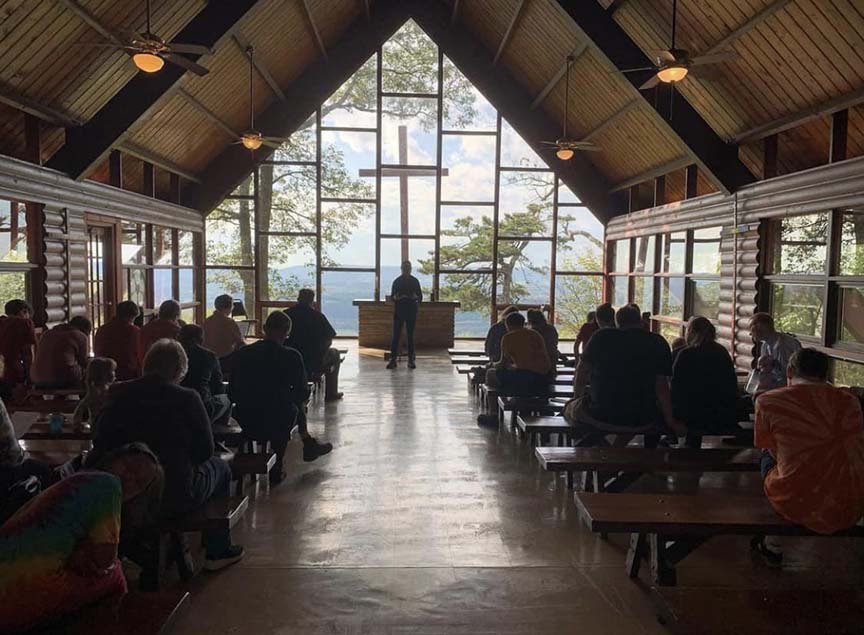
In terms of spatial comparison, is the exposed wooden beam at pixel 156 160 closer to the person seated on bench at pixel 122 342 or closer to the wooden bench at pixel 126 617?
the person seated on bench at pixel 122 342

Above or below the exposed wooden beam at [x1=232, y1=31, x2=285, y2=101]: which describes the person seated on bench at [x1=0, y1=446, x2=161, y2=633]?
below

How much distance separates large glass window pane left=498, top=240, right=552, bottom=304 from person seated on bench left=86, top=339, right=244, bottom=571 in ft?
38.2

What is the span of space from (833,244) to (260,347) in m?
6.14

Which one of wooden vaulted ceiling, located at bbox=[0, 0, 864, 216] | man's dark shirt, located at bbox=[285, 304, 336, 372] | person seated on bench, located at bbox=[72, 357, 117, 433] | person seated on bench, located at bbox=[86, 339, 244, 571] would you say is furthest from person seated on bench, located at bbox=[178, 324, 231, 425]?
wooden vaulted ceiling, located at bbox=[0, 0, 864, 216]

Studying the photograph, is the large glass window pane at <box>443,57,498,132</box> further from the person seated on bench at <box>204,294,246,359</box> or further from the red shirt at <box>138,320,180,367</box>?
the red shirt at <box>138,320,180,367</box>

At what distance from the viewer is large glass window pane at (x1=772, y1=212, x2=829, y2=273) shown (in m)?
7.35

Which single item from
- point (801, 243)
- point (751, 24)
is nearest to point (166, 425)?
point (751, 24)

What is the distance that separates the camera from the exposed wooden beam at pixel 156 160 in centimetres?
1014

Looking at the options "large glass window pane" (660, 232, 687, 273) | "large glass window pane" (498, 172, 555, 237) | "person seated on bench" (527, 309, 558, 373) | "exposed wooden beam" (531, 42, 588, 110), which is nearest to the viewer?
"person seated on bench" (527, 309, 558, 373)

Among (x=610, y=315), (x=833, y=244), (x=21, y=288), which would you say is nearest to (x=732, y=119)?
(x=833, y=244)

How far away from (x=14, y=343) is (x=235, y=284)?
27.0ft

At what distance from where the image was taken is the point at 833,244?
23.0 feet

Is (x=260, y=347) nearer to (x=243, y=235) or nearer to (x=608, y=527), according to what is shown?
(x=608, y=527)

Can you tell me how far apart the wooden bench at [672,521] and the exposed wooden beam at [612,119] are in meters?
8.20
